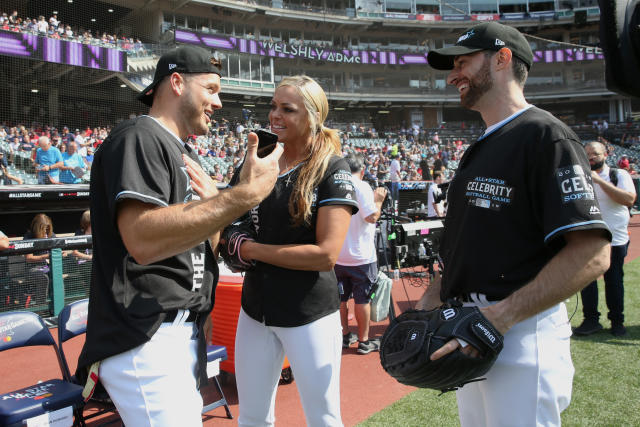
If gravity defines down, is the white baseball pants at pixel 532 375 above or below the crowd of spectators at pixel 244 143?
below

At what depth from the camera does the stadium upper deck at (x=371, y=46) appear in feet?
119

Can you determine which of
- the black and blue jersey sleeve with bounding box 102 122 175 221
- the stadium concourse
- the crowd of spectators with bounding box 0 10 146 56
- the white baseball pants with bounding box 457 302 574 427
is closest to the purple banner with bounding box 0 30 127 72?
the crowd of spectators with bounding box 0 10 146 56

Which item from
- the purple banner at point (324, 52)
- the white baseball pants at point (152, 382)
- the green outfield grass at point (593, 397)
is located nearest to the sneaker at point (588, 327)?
the green outfield grass at point (593, 397)

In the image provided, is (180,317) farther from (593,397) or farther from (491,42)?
(593,397)

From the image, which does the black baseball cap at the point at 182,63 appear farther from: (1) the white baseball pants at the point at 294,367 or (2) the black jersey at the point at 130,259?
(1) the white baseball pants at the point at 294,367

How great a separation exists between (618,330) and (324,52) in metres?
40.1

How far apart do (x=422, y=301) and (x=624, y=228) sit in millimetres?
4333

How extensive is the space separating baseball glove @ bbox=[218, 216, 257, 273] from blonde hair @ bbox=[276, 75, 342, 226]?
27cm

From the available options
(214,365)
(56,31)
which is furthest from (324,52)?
(214,365)

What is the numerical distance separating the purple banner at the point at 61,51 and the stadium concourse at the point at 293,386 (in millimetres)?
19801

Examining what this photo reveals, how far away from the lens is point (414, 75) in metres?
48.1

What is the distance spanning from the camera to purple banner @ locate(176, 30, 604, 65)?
→ 35000 millimetres

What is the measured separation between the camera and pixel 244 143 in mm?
26734

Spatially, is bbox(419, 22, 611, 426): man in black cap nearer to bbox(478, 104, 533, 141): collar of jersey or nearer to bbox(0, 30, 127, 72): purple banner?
bbox(478, 104, 533, 141): collar of jersey
